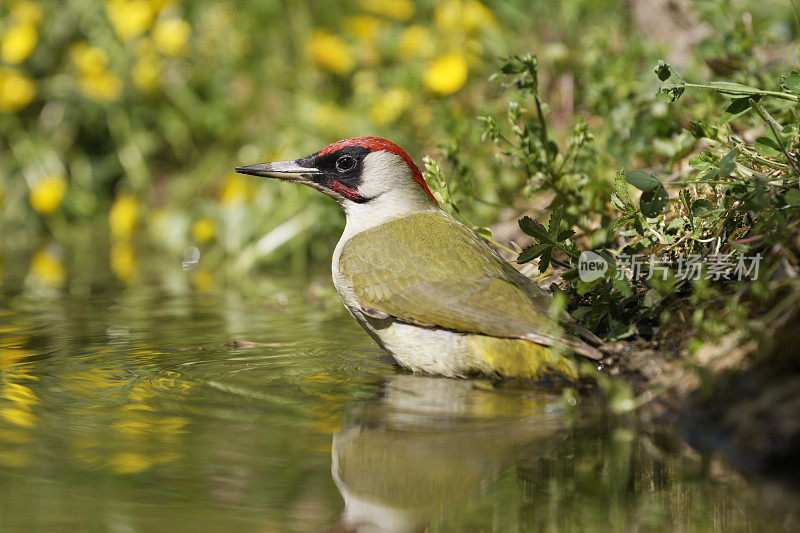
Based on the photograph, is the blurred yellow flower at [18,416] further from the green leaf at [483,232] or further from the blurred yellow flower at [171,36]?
the blurred yellow flower at [171,36]

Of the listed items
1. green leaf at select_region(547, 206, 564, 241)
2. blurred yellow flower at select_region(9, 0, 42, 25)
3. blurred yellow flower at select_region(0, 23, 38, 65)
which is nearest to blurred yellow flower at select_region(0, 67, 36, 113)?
blurred yellow flower at select_region(0, 23, 38, 65)

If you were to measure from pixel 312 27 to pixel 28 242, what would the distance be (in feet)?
10.5

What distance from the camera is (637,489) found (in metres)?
2.34

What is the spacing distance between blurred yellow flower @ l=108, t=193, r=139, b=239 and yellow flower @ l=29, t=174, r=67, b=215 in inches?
18.7

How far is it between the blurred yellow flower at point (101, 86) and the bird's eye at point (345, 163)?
4.53 m

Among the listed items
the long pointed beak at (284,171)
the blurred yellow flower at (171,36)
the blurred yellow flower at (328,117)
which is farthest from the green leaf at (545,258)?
the blurred yellow flower at (171,36)

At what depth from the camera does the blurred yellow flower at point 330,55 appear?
309 inches

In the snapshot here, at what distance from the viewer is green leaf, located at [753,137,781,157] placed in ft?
11.4

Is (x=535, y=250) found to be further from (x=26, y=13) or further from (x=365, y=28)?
(x=26, y=13)

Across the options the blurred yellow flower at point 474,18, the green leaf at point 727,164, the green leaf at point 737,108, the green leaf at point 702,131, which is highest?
the blurred yellow flower at point 474,18

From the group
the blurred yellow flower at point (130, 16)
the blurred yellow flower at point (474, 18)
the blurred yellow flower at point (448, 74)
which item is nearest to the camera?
the blurred yellow flower at point (448, 74)

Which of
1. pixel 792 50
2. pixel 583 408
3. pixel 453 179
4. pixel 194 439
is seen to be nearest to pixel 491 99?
pixel 792 50

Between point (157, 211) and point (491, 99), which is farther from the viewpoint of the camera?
point (157, 211)

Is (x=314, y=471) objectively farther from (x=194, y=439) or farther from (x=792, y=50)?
(x=792, y=50)
